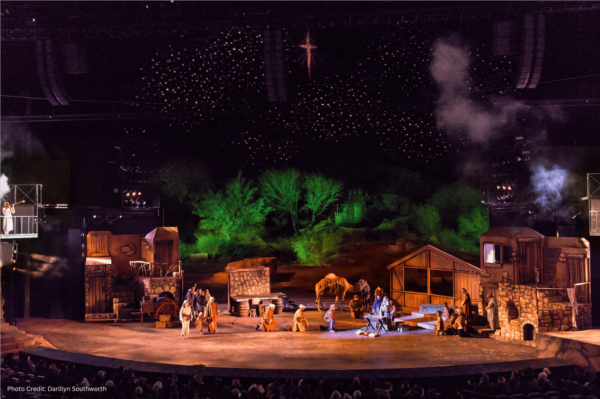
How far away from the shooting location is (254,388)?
834cm

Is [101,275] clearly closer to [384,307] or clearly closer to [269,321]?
[269,321]

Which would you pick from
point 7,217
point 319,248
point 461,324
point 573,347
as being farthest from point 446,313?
point 319,248

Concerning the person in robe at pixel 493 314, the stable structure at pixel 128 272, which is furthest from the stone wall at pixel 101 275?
the person in robe at pixel 493 314

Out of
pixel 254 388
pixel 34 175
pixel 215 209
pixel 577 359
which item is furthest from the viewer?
pixel 215 209

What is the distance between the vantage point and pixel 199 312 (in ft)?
55.2

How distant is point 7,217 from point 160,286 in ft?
20.3

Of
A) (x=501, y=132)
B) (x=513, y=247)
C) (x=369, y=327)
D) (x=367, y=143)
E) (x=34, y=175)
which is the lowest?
(x=369, y=327)

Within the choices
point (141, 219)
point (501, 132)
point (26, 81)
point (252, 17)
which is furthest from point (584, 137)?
point (26, 81)

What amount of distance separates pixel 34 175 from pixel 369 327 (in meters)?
12.8

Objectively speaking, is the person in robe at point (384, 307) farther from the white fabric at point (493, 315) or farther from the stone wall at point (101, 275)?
the stone wall at point (101, 275)

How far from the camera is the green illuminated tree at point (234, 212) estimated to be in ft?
133

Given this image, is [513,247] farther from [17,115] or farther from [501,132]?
[17,115]

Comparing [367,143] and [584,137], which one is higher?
[367,143]

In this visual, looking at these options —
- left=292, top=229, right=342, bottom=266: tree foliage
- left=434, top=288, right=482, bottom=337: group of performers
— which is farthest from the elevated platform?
left=292, top=229, right=342, bottom=266: tree foliage
